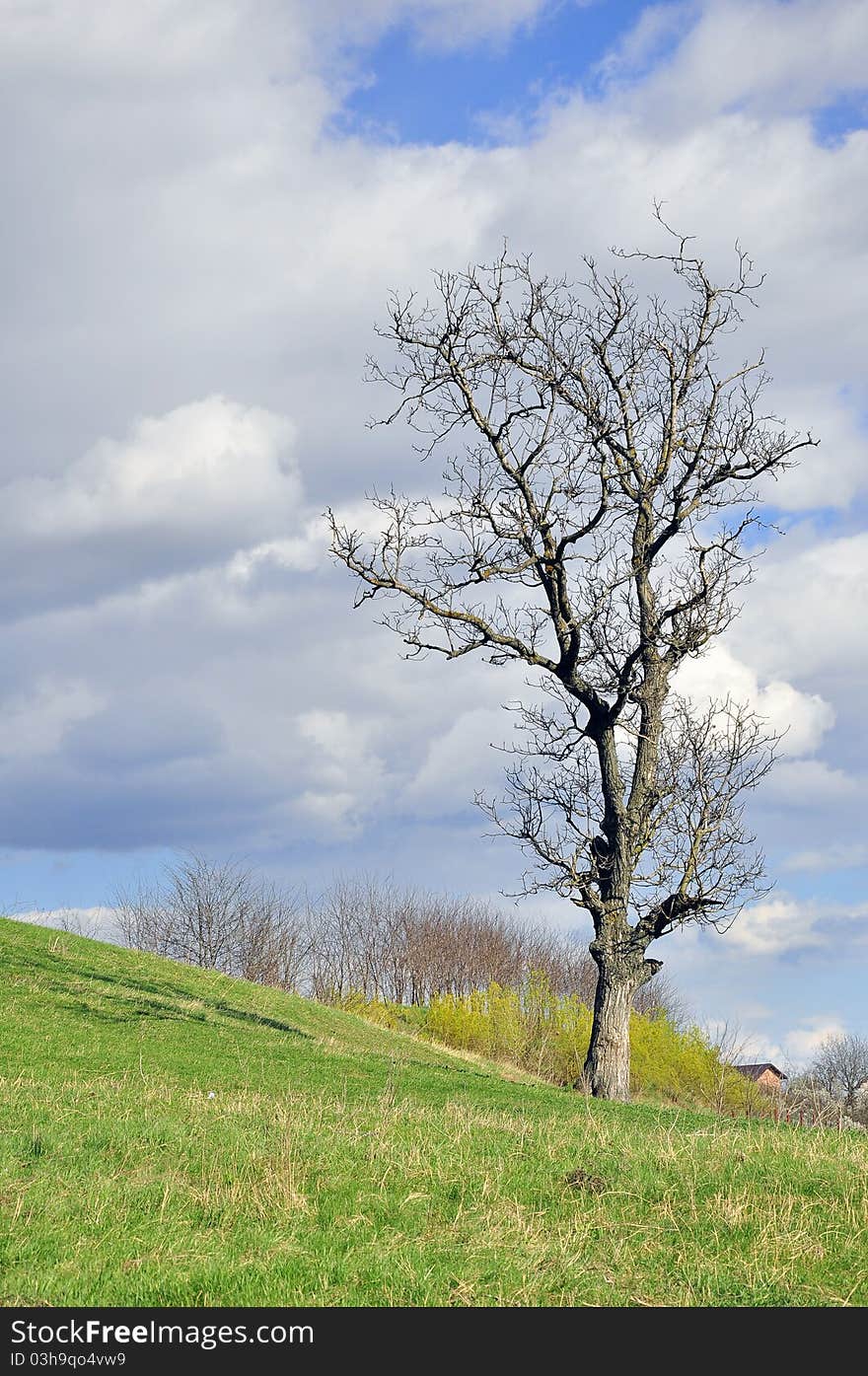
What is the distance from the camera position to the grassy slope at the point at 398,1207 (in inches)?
279

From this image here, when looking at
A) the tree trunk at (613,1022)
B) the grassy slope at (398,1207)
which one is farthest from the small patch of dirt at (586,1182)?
the tree trunk at (613,1022)

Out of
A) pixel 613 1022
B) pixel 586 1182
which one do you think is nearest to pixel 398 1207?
pixel 586 1182

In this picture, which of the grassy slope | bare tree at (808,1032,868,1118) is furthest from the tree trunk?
Result: bare tree at (808,1032,868,1118)

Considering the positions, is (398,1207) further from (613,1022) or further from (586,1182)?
(613,1022)

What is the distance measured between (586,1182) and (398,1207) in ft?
5.64

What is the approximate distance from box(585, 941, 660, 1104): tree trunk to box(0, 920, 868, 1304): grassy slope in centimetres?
891

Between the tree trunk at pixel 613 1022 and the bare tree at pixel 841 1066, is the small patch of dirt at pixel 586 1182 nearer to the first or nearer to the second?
the tree trunk at pixel 613 1022

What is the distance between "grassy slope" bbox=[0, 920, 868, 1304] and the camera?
7098 mm

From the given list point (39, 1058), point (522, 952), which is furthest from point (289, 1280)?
point (522, 952)

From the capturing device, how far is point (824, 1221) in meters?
8.55

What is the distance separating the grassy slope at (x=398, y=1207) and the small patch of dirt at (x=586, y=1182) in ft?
0.16

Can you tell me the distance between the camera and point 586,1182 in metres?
9.21

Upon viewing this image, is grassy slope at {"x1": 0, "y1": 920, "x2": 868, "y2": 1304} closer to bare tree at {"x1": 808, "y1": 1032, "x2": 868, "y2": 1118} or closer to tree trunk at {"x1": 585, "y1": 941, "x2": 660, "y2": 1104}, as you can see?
tree trunk at {"x1": 585, "y1": 941, "x2": 660, "y2": 1104}

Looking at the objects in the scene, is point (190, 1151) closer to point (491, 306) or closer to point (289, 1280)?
point (289, 1280)
